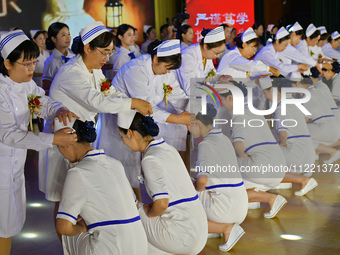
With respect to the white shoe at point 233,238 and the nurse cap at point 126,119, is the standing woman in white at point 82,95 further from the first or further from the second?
the white shoe at point 233,238

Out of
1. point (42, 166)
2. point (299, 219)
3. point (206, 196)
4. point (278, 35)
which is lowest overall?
point (299, 219)

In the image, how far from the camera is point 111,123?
11.4 ft

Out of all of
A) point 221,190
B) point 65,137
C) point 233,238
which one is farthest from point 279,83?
point 65,137

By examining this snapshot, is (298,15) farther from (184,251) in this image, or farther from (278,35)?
(184,251)

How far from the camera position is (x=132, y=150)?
2934 mm

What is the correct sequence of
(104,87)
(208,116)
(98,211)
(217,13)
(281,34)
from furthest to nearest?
1. (217,13)
2. (281,34)
3. (208,116)
4. (104,87)
5. (98,211)

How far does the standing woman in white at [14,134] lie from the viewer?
2.58 meters

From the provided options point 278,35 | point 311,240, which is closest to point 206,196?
point 311,240

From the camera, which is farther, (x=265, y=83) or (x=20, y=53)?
(x=265, y=83)

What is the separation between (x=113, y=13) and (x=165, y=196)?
754 cm

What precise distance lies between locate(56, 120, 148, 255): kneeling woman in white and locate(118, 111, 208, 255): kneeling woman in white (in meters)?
0.19

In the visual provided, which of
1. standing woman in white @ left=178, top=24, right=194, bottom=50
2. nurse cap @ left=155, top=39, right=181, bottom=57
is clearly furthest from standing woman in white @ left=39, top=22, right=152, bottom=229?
standing woman in white @ left=178, top=24, right=194, bottom=50

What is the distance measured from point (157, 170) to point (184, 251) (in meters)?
0.50

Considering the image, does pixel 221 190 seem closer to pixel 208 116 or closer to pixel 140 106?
pixel 208 116
